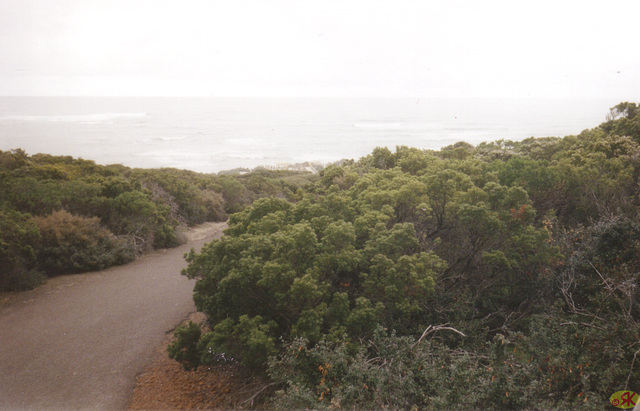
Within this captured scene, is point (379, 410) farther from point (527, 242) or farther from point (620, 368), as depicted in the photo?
point (527, 242)

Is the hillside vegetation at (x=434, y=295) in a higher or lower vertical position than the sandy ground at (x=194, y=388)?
higher

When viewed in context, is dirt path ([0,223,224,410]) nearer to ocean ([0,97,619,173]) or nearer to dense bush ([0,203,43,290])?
dense bush ([0,203,43,290])

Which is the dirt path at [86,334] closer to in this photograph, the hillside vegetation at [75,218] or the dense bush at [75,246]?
the dense bush at [75,246]

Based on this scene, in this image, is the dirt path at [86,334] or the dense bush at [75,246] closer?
the dirt path at [86,334]

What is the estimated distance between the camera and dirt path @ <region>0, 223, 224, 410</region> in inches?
215

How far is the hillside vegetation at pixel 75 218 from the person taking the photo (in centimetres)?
888

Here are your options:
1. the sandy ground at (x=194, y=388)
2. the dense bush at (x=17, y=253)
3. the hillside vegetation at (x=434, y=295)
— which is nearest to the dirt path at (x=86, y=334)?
the sandy ground at (x=194, y=388)

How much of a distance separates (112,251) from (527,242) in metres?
11.4

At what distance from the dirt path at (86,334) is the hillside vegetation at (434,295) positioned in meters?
1.63

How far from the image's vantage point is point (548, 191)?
966cm

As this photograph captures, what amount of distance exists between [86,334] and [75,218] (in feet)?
15.7

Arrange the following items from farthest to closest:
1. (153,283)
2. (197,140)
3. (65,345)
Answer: (197,140) → (153,283) → (65,345)

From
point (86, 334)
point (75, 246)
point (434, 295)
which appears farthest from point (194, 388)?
point (75, 246)

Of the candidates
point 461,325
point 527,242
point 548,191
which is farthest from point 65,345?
point 548,191
